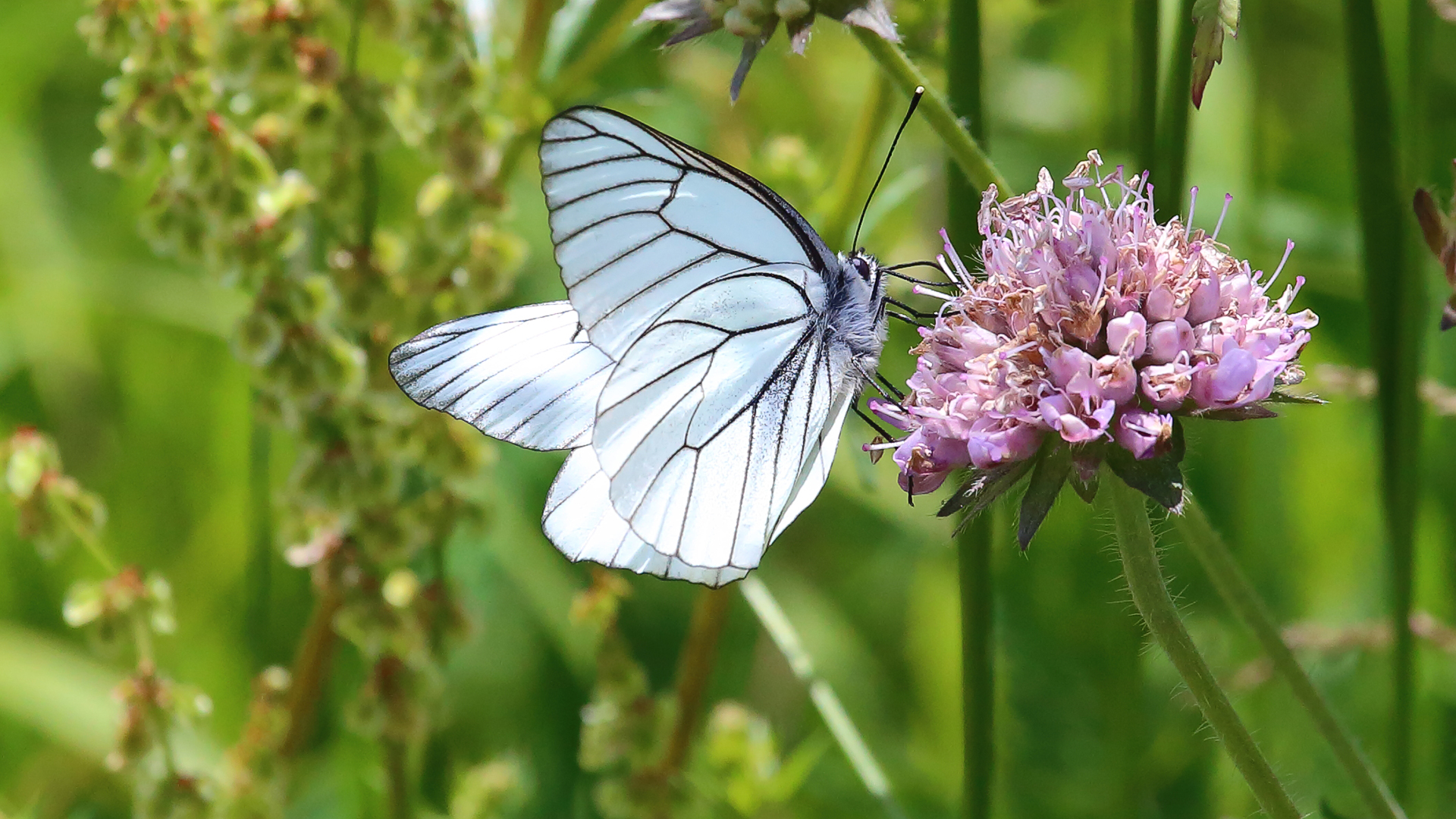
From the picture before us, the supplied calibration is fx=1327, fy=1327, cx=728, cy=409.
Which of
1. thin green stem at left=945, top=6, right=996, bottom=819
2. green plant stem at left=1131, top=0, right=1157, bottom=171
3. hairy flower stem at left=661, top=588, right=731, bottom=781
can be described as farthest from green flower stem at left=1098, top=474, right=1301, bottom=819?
hairy flower stem at left=661, top=588, right=731, bottom=781

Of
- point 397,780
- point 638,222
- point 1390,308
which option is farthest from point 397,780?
point 1390,308

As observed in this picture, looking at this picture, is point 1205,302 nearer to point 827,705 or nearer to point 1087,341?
point 1087,341

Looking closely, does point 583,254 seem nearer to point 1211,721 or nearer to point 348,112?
point 348,112

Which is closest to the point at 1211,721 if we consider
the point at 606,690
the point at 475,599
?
the point at 606,690

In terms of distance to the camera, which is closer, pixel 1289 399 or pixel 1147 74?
pixel 1289 399

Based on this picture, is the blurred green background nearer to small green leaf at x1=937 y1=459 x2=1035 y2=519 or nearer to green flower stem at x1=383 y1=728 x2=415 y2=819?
green flower stem at x1=383 y1=728 x2=415 y2=819

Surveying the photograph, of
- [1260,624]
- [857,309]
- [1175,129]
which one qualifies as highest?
[1175,129]

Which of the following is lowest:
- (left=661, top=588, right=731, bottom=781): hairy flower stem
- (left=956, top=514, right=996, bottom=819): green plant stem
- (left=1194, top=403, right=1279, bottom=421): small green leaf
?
(left=661, top=588, right=731, bottom=781): hairy flower stem
